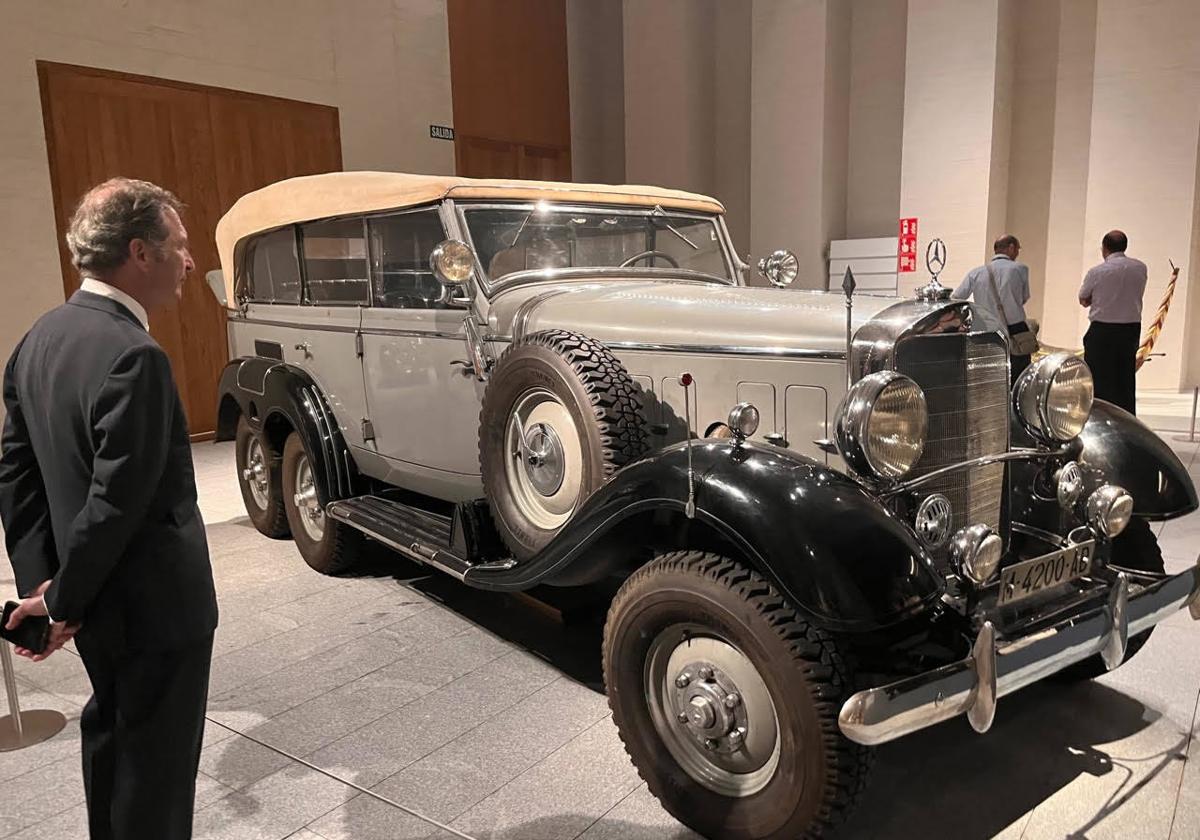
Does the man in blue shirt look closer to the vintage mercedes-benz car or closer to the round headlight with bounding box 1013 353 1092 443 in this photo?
the vintage mercedes-benz car

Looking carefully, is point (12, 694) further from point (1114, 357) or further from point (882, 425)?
A: point (1114, 357)

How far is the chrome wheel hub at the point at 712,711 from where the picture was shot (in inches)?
86.2

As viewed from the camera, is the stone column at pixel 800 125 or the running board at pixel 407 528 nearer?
the running board at pixel 407 528

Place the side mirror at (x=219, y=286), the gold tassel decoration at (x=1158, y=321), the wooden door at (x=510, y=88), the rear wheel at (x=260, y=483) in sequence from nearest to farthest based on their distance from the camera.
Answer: the rear wheel at (x=260, y=483)
the side mirror at (x=219, y=286)
the gold tassel decoration at (x=1158, y=321)
the wooden door at (x=510, y=88)

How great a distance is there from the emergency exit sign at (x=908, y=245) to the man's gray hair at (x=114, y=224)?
9.35 m

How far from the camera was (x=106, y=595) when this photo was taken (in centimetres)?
166

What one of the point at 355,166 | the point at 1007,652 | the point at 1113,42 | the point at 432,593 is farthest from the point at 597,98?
the point at 1007,652

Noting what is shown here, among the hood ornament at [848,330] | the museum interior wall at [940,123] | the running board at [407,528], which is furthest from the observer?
the museum interior wall at [940,123]

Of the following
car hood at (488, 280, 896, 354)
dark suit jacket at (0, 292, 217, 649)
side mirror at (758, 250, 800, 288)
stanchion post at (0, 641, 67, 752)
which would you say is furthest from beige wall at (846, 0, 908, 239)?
dark suit jacket at (0, 292, 217, 649)

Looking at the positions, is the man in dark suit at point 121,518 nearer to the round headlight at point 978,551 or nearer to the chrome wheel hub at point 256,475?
the round headlight at point 978,551

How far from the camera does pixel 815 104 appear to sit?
11.0 metres

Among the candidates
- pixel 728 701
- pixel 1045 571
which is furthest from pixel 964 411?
pixel 728 701

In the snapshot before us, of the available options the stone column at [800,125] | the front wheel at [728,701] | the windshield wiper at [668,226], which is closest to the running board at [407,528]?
the front wheel at [728,701]

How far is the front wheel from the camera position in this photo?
200 cm
